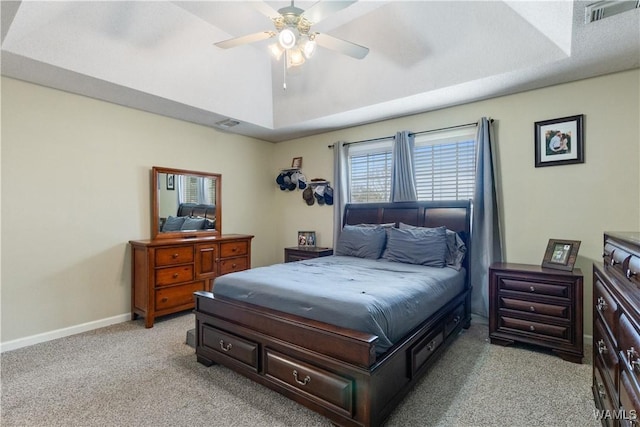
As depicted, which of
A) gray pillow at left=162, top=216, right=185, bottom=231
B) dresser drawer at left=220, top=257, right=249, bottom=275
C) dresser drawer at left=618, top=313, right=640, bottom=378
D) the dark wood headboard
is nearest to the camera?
dresser drawer at left=618, top=313, right=640, bottom=378

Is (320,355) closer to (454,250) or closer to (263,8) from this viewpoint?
(454,250)

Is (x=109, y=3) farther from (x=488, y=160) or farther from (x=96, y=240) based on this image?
(x=488, y=160)

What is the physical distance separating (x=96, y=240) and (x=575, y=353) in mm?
4765

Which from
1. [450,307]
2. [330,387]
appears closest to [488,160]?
[450,307]

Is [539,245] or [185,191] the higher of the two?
[185,191]

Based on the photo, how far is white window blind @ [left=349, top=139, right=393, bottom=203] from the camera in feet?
14.5

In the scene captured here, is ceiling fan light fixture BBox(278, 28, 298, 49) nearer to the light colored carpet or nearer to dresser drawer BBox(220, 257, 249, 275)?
the light colored carpet

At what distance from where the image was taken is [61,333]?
323 cm

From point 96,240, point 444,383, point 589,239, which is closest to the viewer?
point 444,383

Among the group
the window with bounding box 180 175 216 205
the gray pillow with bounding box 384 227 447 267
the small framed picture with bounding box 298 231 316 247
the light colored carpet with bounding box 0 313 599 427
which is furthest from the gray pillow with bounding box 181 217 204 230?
the gray pillow with bounding box 384 227 447 267

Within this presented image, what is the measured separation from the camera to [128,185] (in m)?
3.77

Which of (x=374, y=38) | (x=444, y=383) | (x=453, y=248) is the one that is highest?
(x=374, y=38)

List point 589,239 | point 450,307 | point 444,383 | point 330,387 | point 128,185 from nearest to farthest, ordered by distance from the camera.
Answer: point 330,387, point 444,383, point 450,307, point 589,239, point 128,185

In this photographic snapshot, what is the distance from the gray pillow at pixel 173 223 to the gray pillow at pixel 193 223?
6cm
